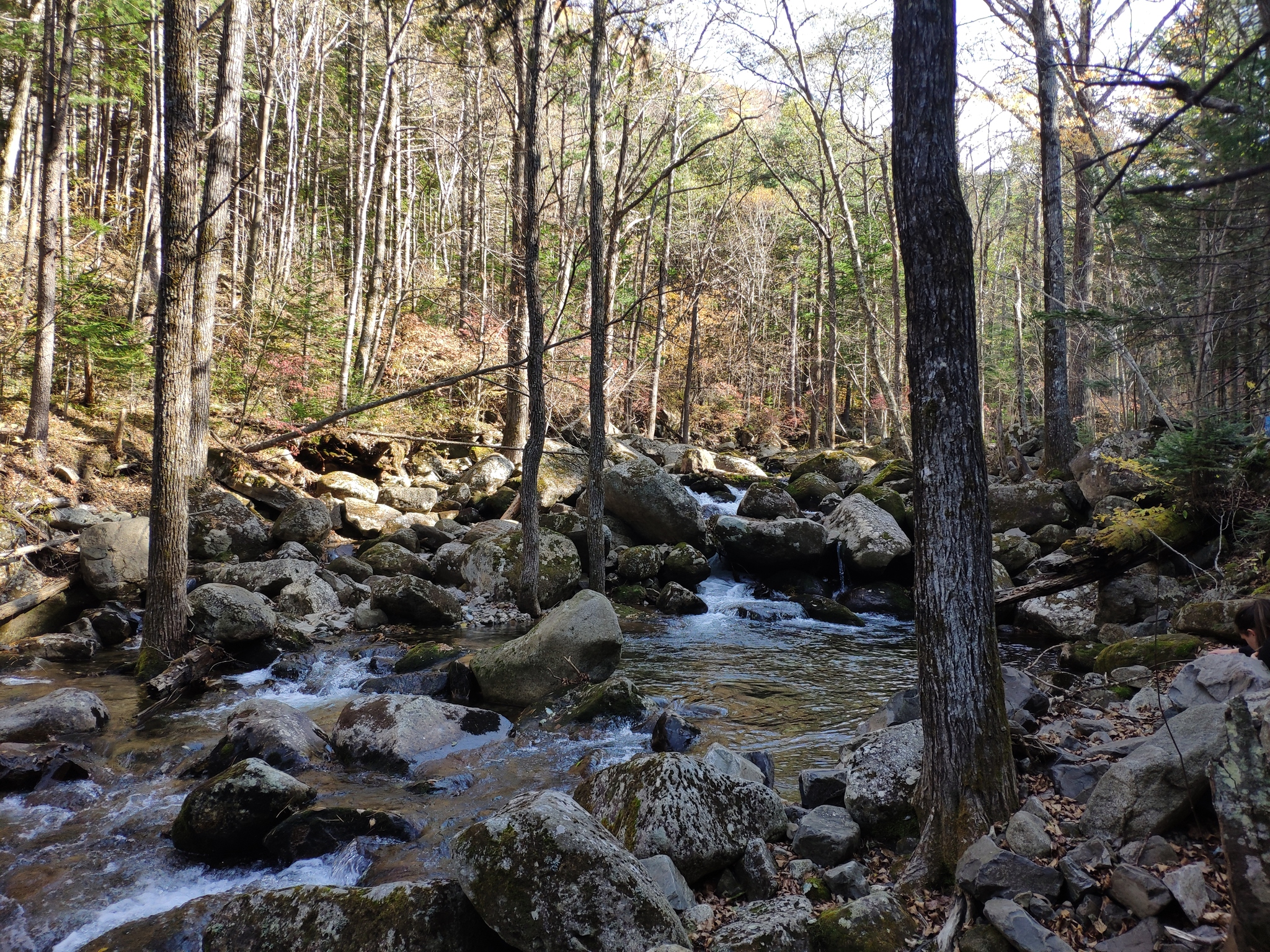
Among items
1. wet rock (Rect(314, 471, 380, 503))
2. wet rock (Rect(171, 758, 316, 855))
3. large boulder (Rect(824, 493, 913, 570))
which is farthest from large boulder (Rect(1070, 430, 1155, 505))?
wet rock (Rect(314, 471, 380, 503))

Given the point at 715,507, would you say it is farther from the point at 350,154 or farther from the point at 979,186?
the point at 979,186

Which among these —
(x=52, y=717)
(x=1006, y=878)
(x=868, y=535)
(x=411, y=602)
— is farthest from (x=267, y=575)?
(x=1006, y=878)

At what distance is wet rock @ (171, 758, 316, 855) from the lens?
4844 millimetres

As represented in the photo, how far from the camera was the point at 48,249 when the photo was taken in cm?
1203

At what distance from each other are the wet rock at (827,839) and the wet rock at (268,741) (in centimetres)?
402

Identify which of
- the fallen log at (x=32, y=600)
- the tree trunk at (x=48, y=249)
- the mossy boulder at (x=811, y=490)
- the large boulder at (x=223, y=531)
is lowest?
the fallen log at (x=32, y=600)

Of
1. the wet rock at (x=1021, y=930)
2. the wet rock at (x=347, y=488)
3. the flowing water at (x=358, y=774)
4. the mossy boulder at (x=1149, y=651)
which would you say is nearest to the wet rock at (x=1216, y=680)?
the mossy boulder at (x=1149, y=651)

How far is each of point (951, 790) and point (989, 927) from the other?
0.81 metres

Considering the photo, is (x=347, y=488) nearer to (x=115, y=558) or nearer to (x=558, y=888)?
(x=115, y=558)

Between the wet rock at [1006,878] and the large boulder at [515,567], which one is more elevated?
the large boulder at [515,567]

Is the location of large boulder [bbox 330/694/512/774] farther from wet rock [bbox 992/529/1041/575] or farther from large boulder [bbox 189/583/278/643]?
wet rock [bbox 992/529/1041/575]

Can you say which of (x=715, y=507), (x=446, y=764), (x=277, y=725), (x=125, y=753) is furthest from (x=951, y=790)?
(x=715, y=507)

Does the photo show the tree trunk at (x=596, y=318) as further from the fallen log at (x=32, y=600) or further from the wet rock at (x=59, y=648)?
the fallen log at (x=32, y=600)

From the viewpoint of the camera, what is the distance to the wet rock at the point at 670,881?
4.08 meters
